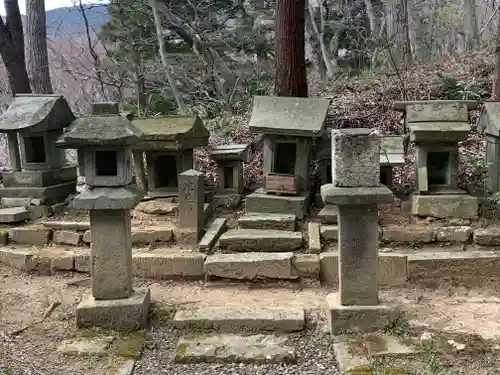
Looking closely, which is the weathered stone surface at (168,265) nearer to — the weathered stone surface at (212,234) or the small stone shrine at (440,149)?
the weathered stone surface at (212,234)

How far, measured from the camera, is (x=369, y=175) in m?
4.75

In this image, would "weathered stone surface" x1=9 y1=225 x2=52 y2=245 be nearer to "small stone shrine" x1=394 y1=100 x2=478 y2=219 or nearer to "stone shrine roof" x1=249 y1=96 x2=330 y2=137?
"stone shrine roof" x1=249 y1=96 x2=330 y2=137

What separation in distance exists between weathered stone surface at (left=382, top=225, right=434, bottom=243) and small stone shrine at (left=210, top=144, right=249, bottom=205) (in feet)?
7.19

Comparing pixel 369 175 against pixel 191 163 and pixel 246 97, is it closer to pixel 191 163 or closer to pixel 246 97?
pixel 191 163

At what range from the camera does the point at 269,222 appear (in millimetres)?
6836

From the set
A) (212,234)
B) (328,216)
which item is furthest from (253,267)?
(328,216)

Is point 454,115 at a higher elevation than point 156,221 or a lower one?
higher

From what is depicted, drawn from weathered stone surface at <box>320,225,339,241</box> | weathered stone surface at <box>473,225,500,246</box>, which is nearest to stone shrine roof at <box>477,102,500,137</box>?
weathered stone surface at <box>473,225,500,246</box>

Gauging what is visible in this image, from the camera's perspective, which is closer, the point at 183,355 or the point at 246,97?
the point at 183,355

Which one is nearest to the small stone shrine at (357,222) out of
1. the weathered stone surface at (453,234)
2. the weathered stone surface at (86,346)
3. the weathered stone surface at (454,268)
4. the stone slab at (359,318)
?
the stone slab at (359,318)

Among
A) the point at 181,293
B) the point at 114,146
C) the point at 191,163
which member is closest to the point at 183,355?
the point at 181,293

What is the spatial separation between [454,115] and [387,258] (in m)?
2.07

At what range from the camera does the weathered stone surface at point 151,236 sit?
6711 millimetres

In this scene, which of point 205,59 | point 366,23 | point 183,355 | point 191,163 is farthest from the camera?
point 366,23
